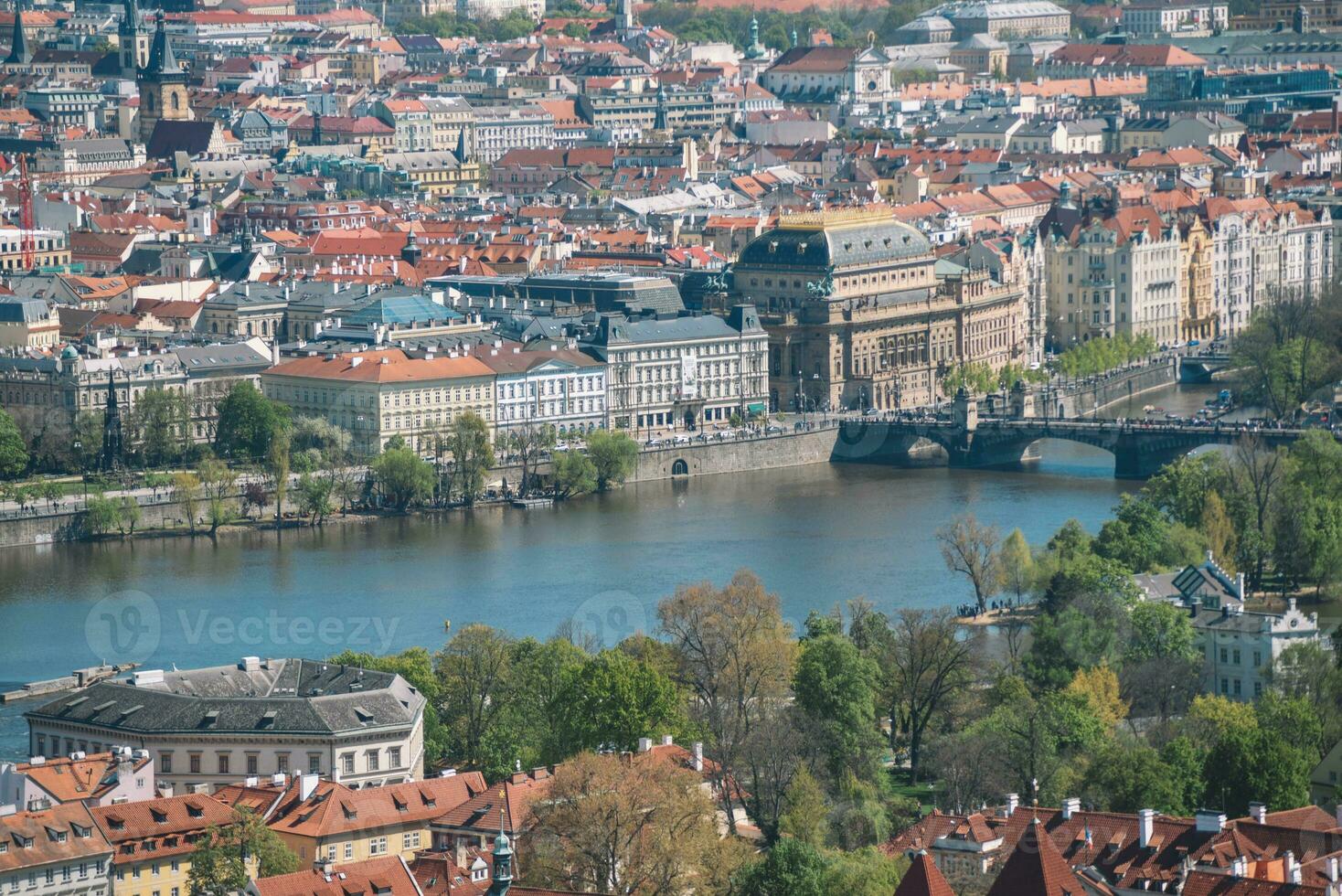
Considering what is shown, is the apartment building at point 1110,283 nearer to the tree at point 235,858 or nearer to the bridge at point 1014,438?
the bridge at point 1014,438

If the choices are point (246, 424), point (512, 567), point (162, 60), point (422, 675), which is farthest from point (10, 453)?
point (162, 60)

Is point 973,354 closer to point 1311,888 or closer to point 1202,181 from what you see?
point 1202,181

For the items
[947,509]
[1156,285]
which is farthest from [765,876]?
[1156,285]

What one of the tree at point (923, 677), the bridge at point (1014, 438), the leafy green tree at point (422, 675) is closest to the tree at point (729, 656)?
the tree at point (923, 677)

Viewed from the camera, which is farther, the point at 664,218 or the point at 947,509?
the point at 664,218

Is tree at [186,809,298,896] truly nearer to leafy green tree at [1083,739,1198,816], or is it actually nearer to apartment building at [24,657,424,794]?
apartment building at [24,657,424,794]
